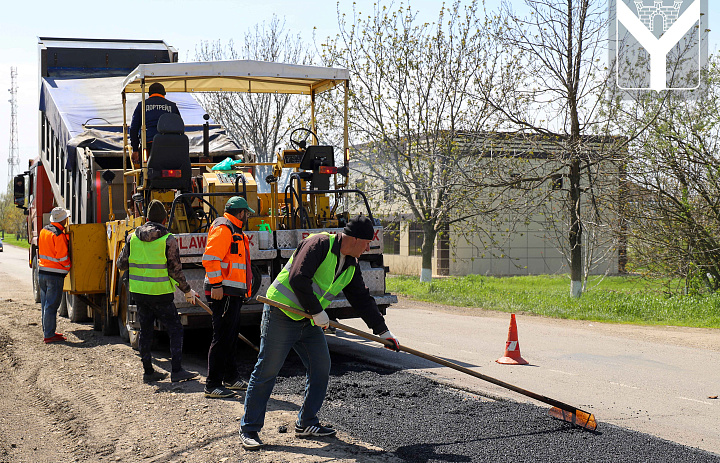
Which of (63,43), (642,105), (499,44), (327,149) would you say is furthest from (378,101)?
(327,149)

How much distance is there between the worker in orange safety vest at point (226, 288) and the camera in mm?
6707

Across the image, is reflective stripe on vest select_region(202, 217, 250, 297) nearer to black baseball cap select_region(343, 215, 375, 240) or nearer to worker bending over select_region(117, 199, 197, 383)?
worker bending over select_region(117, 199, 197, 383)

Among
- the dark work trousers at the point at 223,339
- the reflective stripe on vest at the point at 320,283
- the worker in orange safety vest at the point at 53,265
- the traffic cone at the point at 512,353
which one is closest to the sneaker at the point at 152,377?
the dark work trousers at the point at 223,339

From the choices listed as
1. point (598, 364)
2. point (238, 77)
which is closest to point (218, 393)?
point (238, 77)

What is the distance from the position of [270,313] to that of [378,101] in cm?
1616

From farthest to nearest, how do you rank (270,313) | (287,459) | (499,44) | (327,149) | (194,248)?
1. (499,44)
2. (327,149)
3. (194,248)
4. (270,313)
5. (287,459)

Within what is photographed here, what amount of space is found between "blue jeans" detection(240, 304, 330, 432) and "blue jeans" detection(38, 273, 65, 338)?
589 centimetres

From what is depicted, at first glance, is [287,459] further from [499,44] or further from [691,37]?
[499,44]

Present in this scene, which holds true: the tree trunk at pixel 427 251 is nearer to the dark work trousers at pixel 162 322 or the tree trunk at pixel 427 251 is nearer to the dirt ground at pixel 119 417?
the dirt ground at pixel 119 417

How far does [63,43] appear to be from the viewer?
14688 millimetres

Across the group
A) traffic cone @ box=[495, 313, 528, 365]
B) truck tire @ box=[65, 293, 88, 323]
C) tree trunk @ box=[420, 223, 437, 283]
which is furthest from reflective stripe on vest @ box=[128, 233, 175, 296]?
tree trunk @ box=[420, 223, 437, 283]

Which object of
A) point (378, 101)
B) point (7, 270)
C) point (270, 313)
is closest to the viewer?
point (270, 313)

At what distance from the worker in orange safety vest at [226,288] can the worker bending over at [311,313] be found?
1.44 m

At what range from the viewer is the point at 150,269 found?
752cm
